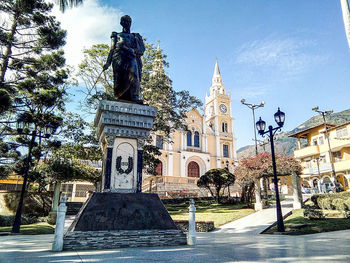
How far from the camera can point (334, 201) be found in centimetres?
1336

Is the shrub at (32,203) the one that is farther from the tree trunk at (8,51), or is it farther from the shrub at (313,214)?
the shrub at (313,214)

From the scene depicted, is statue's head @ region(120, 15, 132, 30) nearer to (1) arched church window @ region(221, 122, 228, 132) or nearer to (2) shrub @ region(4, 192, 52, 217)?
(2) shrub @ region(4, 192, 52, 217)

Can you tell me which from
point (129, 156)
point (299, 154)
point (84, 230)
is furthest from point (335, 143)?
point (84, 230)

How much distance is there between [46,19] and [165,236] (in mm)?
14922

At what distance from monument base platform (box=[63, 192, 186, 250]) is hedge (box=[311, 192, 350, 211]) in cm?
1094

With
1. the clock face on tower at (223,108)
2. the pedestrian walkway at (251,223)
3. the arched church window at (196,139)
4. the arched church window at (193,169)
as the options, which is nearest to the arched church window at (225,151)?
the arched church window at (196,139)

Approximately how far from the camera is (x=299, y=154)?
117 feet

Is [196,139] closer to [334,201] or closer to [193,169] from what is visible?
[193,169]

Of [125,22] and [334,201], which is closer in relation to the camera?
[125,22]

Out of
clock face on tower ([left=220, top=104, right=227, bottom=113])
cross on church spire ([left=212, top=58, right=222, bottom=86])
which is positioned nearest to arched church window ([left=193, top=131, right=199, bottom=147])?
clock face on tower ([left=220, top=104, right=227, bottom=113])

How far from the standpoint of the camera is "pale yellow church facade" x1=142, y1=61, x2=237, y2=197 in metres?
39.7

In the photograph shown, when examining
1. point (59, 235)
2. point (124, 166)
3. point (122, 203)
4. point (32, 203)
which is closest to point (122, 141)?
point (124, 166)

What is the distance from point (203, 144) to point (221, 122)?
6.49 meters

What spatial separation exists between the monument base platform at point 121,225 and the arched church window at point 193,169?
117ft
